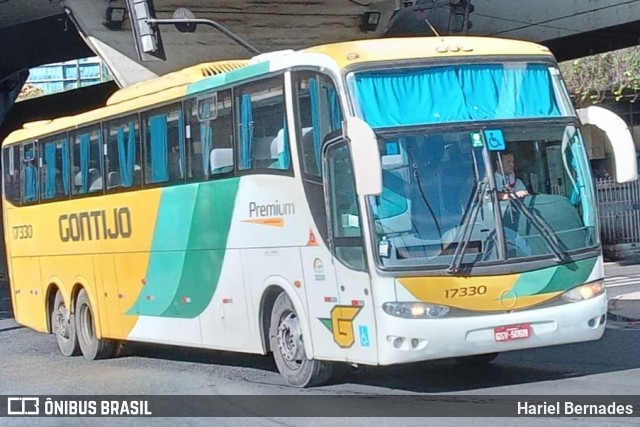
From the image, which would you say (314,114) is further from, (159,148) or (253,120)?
(159,148)

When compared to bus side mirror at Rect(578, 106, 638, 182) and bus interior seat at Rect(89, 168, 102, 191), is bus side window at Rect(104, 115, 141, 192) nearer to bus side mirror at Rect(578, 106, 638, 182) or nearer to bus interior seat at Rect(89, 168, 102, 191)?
bus interior seat at Rect(89, 168, 102, 191)

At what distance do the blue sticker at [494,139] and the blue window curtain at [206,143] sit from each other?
359 cm

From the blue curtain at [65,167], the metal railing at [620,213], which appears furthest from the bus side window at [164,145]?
the metal railing at [620,213]

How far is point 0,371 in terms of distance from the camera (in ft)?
50.6

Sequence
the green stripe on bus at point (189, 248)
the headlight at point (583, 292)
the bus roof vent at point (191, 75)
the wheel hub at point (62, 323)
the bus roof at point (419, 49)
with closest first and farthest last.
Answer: the headlight at point (583, 292) < the bus roof at point (419, 49) < the green stripe on bus at point (189, 248) < the bus roof vent at point (191, 75) < the wheel hub at point (62, 323)

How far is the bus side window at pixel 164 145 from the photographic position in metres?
13.8

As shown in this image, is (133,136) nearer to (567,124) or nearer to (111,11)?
(567,124)

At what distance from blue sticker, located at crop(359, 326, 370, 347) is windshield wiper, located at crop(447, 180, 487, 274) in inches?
35.9

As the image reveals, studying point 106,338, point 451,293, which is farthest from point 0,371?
point 451,293

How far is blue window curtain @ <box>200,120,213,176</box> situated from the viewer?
13148mm

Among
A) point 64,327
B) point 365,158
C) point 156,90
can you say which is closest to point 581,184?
point 365,158

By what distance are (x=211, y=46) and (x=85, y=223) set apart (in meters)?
11.9

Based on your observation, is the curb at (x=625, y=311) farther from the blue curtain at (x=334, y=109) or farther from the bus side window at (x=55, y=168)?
the bus side window at (x=55, y=168)

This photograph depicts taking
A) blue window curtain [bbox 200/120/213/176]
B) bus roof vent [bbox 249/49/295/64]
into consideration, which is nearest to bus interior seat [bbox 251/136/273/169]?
bus roof vent [bbox 249/49/295/64]
